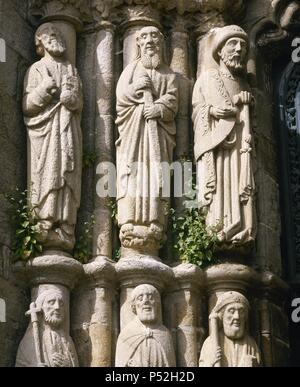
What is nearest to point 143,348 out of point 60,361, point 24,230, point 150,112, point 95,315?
point 95,315

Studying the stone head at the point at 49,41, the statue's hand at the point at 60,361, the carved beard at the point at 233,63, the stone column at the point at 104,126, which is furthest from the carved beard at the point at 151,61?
the statue's hand at the point at 60,361

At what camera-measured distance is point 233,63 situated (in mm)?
9875

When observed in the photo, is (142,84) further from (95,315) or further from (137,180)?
(95,315)

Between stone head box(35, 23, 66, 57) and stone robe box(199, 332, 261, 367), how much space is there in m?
2.63

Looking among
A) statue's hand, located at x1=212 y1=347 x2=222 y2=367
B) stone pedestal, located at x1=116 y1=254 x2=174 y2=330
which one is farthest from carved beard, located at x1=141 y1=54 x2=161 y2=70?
statue's hand, located at x1=212 y1=347 x2=222 y2=367

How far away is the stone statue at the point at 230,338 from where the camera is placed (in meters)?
9.01

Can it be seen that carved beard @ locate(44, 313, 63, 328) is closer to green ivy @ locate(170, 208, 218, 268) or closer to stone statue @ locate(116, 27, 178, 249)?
stone statue @ locate(116, 27, 178, 249)

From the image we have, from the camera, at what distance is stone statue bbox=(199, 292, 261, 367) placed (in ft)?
29.6

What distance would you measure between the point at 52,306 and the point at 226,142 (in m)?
1.93

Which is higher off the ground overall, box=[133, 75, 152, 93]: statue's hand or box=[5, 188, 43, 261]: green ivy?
box=[133, 75, 152, 93]: statue's hand

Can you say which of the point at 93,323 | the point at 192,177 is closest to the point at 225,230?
the point at 192,177

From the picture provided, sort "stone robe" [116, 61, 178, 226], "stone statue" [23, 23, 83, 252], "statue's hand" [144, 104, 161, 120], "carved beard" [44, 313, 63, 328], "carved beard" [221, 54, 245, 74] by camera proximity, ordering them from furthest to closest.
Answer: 1. "carved beard" [221, 54, 245, 74]
2. "statue's hand" [144, 104, 161, 120]
3. "stone robe" [116, 61, 178, 226]
4. "stone statue" [23, 23, 83, 252]
5. "carved beard" [44, 313, 63, 328]

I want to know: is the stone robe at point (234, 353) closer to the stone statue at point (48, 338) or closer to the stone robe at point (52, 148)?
the stone statue at point (48, 338)

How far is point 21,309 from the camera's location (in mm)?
9133
